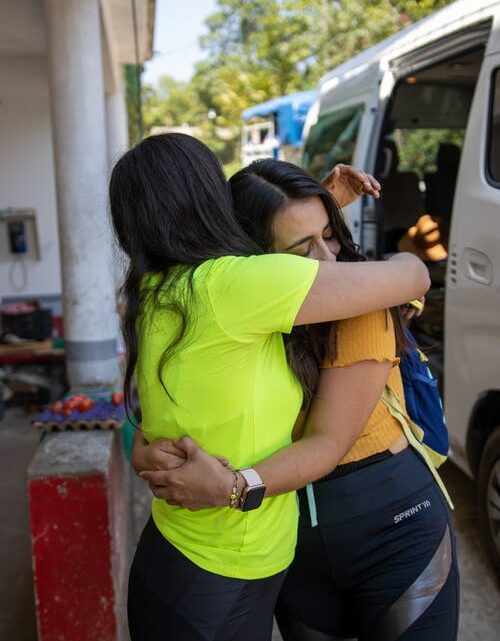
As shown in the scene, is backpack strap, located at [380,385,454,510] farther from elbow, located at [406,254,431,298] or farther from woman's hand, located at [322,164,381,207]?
woman's hand, located at [322,164,381,207]

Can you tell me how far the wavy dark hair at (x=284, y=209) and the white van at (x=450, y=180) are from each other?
1311 millimetres

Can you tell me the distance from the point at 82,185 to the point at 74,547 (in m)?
2.23

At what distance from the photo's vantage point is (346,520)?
137cm

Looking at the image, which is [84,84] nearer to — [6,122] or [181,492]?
[181,492]

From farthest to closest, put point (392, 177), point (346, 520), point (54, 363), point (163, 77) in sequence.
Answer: point (163, 77) → point (54, 363) → point (392, 177) → point (346, 520)

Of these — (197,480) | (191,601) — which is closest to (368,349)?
(197,480)

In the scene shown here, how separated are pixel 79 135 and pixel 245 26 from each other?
95.5 ft

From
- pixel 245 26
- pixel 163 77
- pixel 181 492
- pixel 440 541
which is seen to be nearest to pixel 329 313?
pixel 181 492

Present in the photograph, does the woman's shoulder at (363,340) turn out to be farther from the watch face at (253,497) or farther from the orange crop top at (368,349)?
the watch face at (253,497)

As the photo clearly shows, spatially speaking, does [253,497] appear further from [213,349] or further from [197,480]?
[213,349]

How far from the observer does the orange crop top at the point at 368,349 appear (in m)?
1.29

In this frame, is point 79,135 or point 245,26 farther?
point 245,26

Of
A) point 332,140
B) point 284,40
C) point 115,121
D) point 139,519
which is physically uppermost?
point 284,40

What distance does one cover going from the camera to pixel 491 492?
2.73 m
